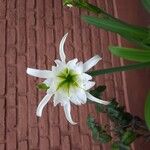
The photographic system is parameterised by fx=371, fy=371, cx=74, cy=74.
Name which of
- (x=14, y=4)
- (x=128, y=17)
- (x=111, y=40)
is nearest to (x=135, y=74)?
(x=128, y=17)

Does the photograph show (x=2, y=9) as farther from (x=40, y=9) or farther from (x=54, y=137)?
(x=54, y=137)

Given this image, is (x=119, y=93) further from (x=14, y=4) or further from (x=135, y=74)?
(x=14, y=4)

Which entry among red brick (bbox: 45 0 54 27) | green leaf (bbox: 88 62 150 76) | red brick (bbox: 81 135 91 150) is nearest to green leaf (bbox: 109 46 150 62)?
green leaf (bbox: 88 62 150 76)

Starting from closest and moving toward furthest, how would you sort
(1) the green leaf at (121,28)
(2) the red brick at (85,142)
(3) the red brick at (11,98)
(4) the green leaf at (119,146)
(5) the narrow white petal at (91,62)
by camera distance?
1. (5) the narrow white petal at (91,62)
2. (1) the green leaf at (121,28)
3. (4) the green leaf at (119,146)
4. (2) the red brick at (85,142)
5. (3) the red brick at (11,98)

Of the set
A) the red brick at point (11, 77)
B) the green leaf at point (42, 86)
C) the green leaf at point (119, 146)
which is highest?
the red brick at point (11, 77)

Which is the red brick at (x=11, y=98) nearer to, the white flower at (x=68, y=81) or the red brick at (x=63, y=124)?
the red brick at (x=63, y=124)

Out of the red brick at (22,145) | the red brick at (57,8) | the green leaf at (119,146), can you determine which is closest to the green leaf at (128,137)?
the green leaf at (119,146)

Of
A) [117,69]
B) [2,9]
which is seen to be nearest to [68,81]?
[117,69]
